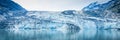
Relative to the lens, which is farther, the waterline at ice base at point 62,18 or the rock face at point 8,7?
the rock face at point 8,7

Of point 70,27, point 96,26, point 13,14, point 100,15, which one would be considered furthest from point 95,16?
point 13,14

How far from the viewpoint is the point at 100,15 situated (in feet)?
410

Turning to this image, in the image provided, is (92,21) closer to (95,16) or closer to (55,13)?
(95,16)

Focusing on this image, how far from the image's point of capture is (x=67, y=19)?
4909 inches

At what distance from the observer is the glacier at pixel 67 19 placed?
108 metres

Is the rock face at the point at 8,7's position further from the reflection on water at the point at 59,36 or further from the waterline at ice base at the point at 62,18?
the reflection on water at the point at 59,36

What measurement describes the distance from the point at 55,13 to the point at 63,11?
3674mm

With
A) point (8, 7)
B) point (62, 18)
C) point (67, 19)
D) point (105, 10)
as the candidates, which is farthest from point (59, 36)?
point (105, 10)

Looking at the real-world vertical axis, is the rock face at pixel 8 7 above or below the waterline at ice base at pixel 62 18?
above

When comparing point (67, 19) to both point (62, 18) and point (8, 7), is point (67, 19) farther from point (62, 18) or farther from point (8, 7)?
point (8, 7)

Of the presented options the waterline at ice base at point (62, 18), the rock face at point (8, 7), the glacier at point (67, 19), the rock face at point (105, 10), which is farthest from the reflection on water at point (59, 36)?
the rock face at point (8, 7)

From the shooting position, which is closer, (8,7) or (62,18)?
(8,7)

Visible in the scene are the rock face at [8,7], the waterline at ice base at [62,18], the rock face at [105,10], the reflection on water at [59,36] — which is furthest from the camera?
the rock face at [105,10]

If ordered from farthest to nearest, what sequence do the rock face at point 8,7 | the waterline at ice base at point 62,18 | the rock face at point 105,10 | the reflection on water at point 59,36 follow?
the rock face at point 105,10, the rock face at point 8,7, the waterline at ice base at point 62,18, the reflection on water at point 59,36
